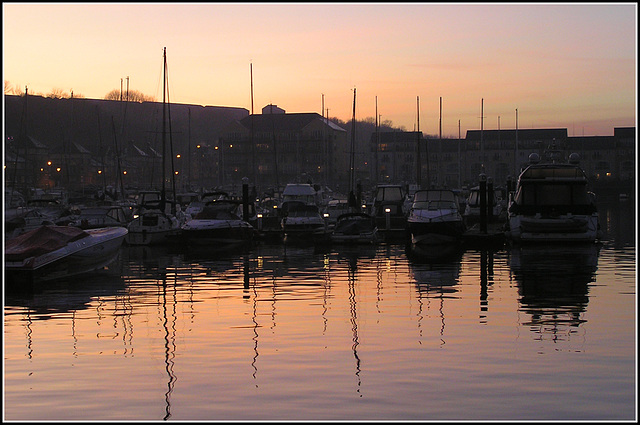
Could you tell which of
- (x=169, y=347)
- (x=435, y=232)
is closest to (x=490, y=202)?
(x=435, y=232)

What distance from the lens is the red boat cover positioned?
32.7 meters

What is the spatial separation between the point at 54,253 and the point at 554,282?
17844mm

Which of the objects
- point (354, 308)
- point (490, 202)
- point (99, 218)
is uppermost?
point (490, 202)

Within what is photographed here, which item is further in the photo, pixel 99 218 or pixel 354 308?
pixel 99 218

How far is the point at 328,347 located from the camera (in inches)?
773

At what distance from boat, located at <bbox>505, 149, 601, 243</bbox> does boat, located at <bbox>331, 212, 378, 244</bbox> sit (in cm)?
780

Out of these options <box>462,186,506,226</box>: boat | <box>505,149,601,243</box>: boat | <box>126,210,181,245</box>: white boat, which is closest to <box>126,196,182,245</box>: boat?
<box>126,210,181,245</box>: white boat

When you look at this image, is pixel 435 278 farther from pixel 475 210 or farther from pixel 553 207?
pixel 475 210

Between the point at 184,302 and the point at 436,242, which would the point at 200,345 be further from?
the point at 436,242

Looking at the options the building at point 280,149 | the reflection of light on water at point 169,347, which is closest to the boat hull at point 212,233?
the reflection of light on water at point 169,347

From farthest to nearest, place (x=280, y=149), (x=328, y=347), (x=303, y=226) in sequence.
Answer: (x=280, y=149)
(x=303, y=226)
(x=328, y=347)

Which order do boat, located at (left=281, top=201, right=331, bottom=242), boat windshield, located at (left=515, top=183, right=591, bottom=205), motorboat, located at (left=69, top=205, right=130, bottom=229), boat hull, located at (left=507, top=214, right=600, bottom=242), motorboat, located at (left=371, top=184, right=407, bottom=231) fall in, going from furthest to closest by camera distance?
motorboat, located at (left=371, top=184, right=407, bottom=231) → boat, located at (left=281, top=201, right=331, bottom=242) → motorboat, located at (left=69, top=205, right=130, bottom=229) → boat windshield, located at (left=515, top=183, right=591, bottom=205) → boat hull, located at (left=507, top=214, right=600, bottom=242)

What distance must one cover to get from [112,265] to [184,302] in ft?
49.1

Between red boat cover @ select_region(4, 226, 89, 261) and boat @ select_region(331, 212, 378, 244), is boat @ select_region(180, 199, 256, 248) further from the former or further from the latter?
red boat cover @ select_region(4, 226, 89, 261)
